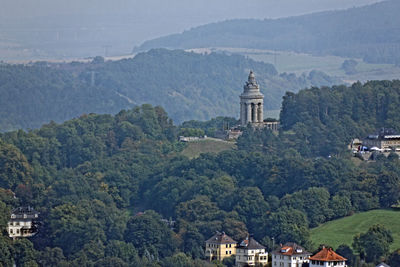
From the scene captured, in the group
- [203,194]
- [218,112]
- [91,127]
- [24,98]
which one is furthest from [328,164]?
[218,112]

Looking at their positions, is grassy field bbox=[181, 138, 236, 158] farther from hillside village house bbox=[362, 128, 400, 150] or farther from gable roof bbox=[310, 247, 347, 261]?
gable roof bbox=[310, 247, 347, 261]

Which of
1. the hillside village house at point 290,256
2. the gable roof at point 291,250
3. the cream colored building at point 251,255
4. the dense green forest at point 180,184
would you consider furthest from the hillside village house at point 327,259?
the cream colored building at point 251,255

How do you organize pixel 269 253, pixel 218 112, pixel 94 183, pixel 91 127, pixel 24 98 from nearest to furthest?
pixel 269 253, pixel 94 183, pixel 91 127, pixel 24 98, pixel 218 112

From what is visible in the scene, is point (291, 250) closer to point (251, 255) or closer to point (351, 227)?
point (251, 255)

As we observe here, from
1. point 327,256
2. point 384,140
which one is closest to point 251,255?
point 327,256

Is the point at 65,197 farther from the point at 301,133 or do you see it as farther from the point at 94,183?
the point at 301,133

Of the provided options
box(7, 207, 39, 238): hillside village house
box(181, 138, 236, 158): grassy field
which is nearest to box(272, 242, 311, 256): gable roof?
box(7, 207, 39, 238): hillside village house

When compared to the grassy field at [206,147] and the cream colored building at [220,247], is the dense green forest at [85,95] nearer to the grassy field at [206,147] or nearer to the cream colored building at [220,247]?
the grassy field at [206,147]
